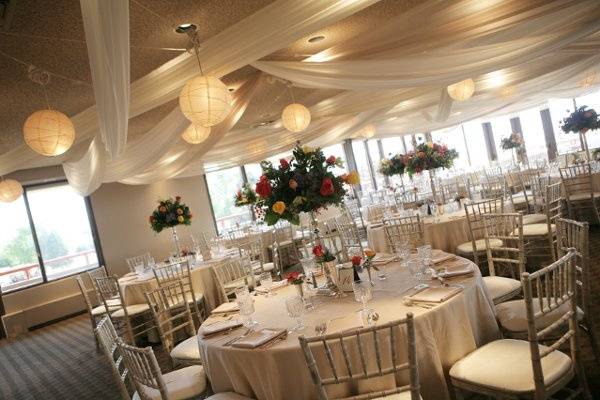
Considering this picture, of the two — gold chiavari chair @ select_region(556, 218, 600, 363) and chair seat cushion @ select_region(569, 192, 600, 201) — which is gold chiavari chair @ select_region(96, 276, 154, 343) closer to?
gold chiavari chair @ select_region(556, 218, 600, 363)

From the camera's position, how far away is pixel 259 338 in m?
2.46

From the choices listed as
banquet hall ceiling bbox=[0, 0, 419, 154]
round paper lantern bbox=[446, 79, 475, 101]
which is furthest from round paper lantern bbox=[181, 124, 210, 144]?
round paper lantern bbox=[446, 79, 475, 101]

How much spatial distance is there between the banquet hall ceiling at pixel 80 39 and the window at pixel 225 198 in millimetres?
6433

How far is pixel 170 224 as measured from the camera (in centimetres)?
641

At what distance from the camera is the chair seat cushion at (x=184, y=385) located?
2828 millimetres

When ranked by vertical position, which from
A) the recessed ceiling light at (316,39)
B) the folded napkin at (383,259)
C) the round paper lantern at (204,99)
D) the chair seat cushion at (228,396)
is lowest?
the chair seat cushion at (228,396)

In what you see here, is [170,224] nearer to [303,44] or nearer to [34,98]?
[34,98]

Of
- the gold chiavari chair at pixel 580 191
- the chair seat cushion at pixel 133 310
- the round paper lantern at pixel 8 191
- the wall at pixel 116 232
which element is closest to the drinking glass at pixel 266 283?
the chair seat cushion at pixel 133 310

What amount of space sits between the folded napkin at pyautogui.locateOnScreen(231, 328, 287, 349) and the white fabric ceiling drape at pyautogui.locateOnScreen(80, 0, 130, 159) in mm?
1909

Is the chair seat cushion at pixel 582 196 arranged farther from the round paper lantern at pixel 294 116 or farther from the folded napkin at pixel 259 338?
the folded napkin at pixel 259 338

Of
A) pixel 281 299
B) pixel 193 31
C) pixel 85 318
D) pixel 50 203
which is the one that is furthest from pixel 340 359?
pixel 50 203

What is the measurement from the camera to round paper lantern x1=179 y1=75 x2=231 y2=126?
328cm

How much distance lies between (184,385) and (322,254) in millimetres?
1230

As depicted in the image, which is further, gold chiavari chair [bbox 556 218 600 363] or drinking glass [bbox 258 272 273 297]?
drinking glass [bbox 258 272 273 297]
